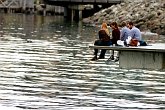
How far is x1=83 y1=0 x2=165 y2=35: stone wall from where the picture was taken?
236 ft

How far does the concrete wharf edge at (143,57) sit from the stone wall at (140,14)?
36242mm

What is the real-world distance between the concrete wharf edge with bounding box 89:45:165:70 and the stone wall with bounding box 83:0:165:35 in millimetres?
36242

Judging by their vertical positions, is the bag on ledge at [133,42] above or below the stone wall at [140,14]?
above

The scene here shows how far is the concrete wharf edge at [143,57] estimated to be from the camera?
27156mm

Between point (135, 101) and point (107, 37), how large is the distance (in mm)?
12414

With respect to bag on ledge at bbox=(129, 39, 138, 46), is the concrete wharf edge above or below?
below

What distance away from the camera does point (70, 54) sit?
3681 cm

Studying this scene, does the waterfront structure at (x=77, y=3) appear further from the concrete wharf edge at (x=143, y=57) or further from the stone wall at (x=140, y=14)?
the concrete wharf edge at (x=143, y=57)

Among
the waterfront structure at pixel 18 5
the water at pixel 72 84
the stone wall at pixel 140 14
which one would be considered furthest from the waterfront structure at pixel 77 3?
the water at pixel 72 84

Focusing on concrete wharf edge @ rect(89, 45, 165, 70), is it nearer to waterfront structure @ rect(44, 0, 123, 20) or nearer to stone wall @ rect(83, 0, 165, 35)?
stone wall @ rect(83, 0, 165, 35)

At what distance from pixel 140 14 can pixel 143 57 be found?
52873 mm

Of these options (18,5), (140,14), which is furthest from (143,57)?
(18,5)

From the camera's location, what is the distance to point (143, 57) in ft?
90.6

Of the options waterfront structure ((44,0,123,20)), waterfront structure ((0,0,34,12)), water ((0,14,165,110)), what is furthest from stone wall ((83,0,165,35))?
waterfront structure ((0,0,34,12))
